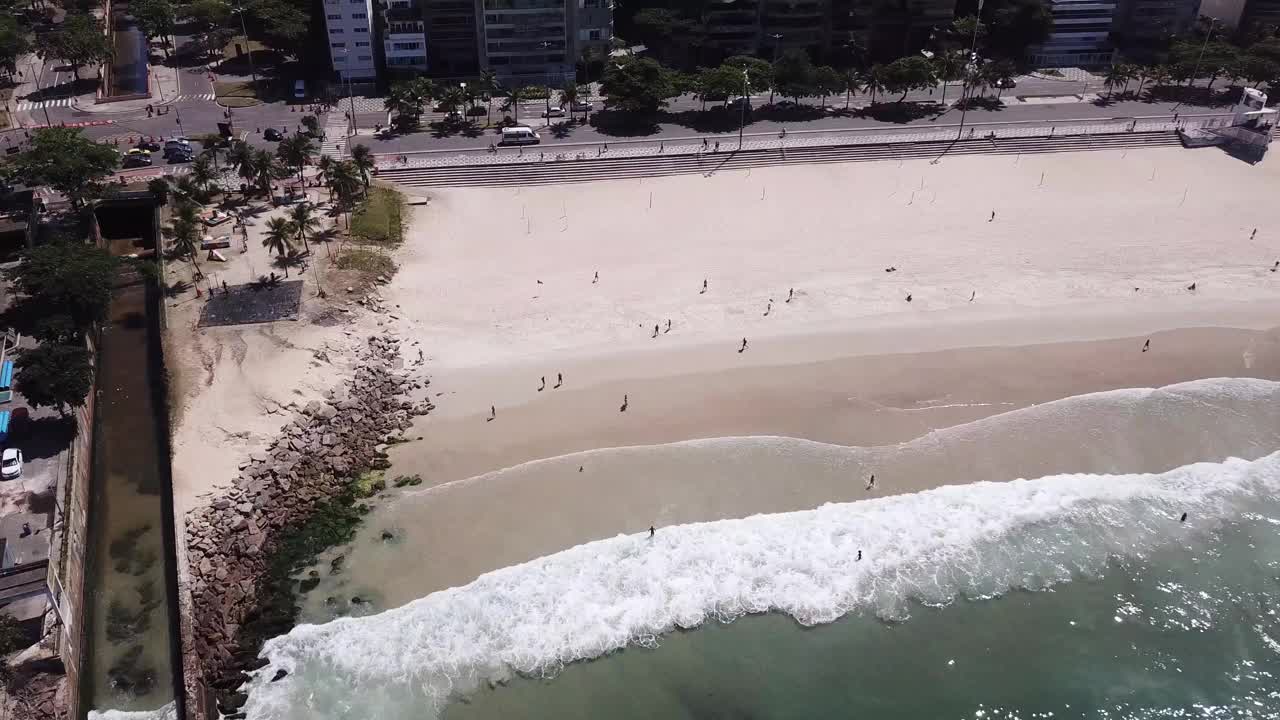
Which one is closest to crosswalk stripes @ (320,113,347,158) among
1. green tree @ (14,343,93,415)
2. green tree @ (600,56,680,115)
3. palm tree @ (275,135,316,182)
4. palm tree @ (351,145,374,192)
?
palm tree @ (275,135,316,182)

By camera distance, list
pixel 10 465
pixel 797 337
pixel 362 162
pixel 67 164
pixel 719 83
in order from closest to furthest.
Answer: pixel 10 465 → pixel 797 337 → pixel 67 164 → pixel 362 162 → pixel 719 83

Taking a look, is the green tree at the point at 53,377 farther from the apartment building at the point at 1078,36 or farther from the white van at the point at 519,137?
the apartment building at the point at 1078,36

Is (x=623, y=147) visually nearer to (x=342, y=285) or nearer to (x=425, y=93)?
(x=425, y=93)

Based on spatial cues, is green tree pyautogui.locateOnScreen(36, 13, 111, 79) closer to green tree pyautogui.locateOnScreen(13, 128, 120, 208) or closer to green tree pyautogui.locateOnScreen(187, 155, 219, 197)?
green tree pyautogui.locateOnScreen(13, 128, 120, 208)

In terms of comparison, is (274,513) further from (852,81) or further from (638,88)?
(852,81)

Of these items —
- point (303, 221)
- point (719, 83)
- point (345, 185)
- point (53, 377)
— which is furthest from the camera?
point (719, 83)

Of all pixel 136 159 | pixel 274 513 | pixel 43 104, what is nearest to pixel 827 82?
pixel 136 159

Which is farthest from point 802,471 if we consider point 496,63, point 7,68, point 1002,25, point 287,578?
point 7,68

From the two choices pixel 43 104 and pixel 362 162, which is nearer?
pixel 362 162
